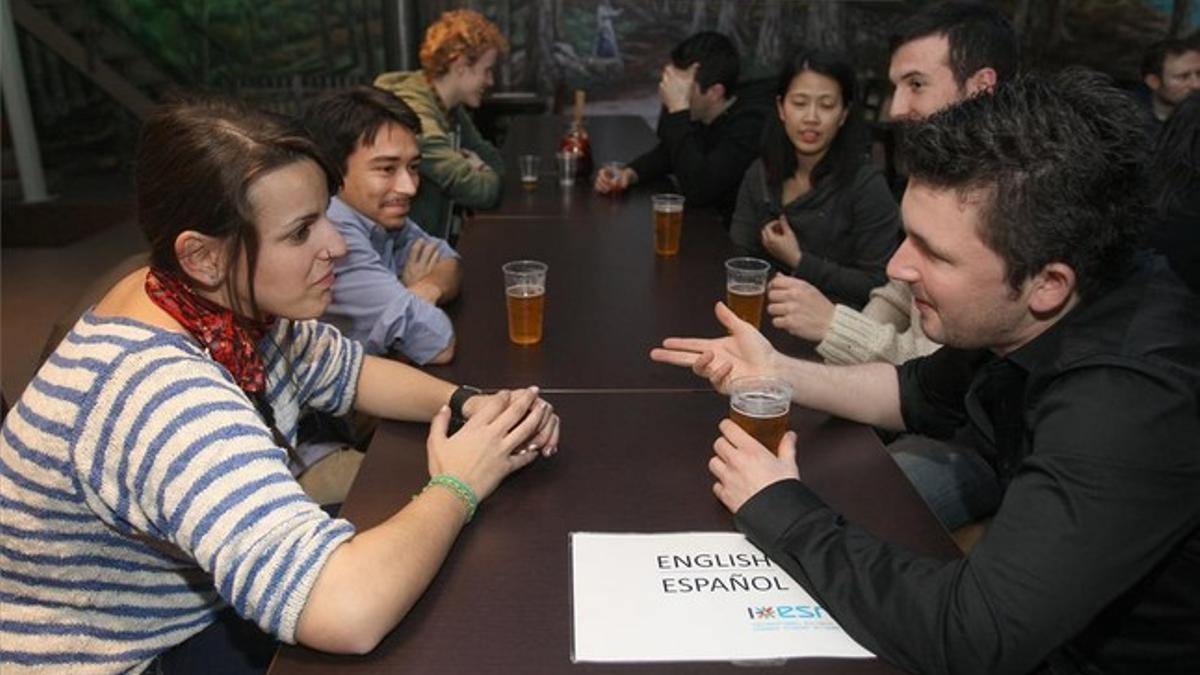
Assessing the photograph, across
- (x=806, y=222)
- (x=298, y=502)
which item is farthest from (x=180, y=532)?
(x=806, y=222)

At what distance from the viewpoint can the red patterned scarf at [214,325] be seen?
1.26m

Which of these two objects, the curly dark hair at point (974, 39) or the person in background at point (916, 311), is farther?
the curly dark hair at point (974, 39)

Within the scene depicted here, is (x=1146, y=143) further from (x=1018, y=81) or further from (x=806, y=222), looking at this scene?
(x=806, y=222)

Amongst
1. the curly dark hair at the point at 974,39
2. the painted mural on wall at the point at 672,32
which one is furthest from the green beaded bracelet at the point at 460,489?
the painted mural on wall at the point at 672,32

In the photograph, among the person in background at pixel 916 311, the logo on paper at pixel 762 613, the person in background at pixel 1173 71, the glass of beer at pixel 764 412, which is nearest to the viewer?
the logo on paper at pixel 762 613

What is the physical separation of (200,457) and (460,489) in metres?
0.36

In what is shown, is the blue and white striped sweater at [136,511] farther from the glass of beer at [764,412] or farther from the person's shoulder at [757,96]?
the person's shoulder at [757,96]

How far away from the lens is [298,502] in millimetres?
1100

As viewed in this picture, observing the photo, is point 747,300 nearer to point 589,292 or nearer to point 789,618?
point 589,292

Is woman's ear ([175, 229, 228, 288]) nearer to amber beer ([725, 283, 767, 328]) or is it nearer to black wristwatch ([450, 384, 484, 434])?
black wristwatch ([450, 384, 484, 434])

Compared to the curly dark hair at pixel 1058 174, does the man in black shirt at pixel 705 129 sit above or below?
below

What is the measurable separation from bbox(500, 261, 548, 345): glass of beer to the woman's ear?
726 mm

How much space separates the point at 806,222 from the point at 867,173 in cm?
24

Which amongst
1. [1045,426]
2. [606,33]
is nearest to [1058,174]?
[1045,426]
